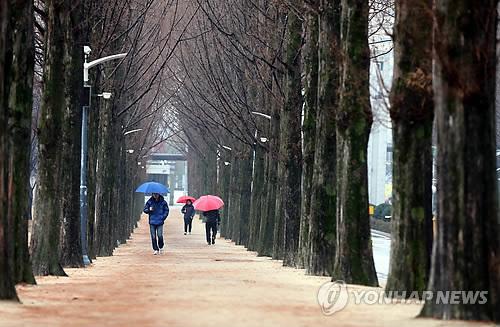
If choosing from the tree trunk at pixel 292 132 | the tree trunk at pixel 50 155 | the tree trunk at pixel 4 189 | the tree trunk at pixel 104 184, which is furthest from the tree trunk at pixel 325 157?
the tree trunk at pixel 104 184

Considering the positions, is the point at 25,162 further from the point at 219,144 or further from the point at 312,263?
the point at 219,144

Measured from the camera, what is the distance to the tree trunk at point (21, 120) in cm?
2159

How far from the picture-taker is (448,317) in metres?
15.8

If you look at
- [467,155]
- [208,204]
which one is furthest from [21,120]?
[208,204]

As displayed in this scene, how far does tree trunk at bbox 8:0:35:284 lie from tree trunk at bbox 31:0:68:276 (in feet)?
16.6

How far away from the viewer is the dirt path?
15945 mm

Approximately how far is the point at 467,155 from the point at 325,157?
1394 centimetres

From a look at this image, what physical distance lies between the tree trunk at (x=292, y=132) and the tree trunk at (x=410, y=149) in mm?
17644

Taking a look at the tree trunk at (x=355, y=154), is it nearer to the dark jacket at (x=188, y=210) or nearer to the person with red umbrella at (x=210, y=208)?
the person with red umbrella at (x=210, y=208)

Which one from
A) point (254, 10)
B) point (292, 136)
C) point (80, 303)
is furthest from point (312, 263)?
point (254, 10)

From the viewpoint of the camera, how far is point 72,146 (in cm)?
3166

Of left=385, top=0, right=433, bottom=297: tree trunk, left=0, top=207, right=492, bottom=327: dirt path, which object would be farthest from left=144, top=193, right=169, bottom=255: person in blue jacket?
left=385, top=0, right=433, bottom=297: tree trunk

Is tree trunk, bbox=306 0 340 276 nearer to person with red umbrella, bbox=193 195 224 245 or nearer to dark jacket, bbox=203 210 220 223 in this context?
person with red umbrella, bbox=193 195 224 245

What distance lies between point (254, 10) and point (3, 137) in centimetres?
2877
